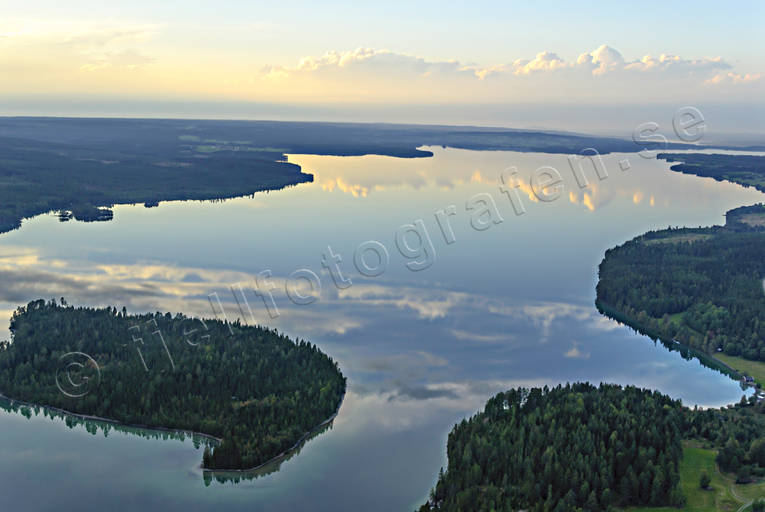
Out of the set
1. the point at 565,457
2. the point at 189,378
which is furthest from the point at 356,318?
the point at 565,457

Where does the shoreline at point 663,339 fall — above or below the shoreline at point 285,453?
above

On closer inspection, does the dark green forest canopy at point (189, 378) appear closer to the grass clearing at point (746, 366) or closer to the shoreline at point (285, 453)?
the shoreline at point (285, 453)

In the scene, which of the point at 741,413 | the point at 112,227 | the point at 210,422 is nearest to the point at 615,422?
the point at 741,413

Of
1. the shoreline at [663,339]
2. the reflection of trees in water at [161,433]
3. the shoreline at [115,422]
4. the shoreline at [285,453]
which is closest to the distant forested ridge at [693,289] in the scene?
the shoreline at [663,339]

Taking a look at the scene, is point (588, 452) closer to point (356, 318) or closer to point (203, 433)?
point (203, 433)

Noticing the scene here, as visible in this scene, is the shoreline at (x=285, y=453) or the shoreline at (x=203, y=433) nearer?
the shoreline at (x=285, y=453)

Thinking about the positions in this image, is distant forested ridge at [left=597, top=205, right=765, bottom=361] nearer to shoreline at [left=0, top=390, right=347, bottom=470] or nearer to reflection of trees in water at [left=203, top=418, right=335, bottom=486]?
shoreline at [left=0, top=390, right=347, bottom=470]

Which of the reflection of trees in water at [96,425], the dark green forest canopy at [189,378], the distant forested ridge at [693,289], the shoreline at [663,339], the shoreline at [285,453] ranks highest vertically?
the distant forested ridge at [693,289]
